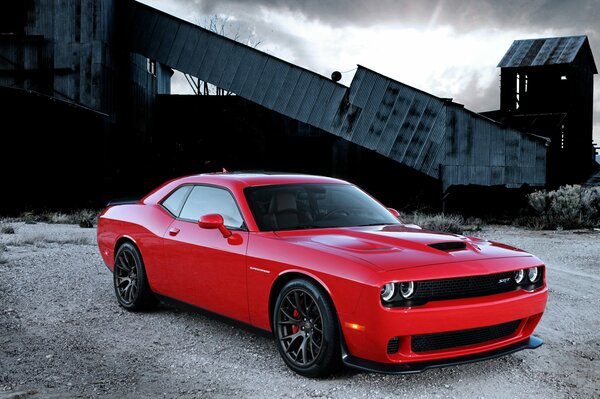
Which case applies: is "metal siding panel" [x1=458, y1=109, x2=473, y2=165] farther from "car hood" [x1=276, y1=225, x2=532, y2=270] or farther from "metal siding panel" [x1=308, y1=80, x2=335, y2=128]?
"car hood" [x1=276, y1=225, x2=532, y2=270]

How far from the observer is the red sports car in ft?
14.0

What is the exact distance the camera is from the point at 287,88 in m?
24.0

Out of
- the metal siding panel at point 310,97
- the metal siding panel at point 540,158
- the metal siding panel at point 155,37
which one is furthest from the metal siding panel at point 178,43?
the metal siding panel at point 540,158

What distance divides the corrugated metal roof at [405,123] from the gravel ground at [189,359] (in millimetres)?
15067

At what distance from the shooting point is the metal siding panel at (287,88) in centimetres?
2400

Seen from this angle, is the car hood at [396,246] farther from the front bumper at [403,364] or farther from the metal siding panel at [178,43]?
the metal siding panel at [178,43]

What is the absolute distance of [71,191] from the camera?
75.7 ft

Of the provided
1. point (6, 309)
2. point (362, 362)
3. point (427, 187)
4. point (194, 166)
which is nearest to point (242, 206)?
point (362, 362)

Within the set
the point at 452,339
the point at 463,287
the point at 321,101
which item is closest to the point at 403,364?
the point at 452,339

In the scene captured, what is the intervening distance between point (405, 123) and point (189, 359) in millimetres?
18874

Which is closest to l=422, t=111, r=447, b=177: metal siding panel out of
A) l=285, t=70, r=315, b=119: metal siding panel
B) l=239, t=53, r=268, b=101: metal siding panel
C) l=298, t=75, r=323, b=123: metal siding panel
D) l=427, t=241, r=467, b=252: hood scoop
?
l=298, t=75, r=323, b=123: metal siding panel

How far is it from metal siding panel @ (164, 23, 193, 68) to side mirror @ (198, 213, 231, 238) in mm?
20731

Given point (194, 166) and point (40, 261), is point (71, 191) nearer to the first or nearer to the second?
point (194, 166)

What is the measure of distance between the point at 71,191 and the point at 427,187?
12901 millimetres
